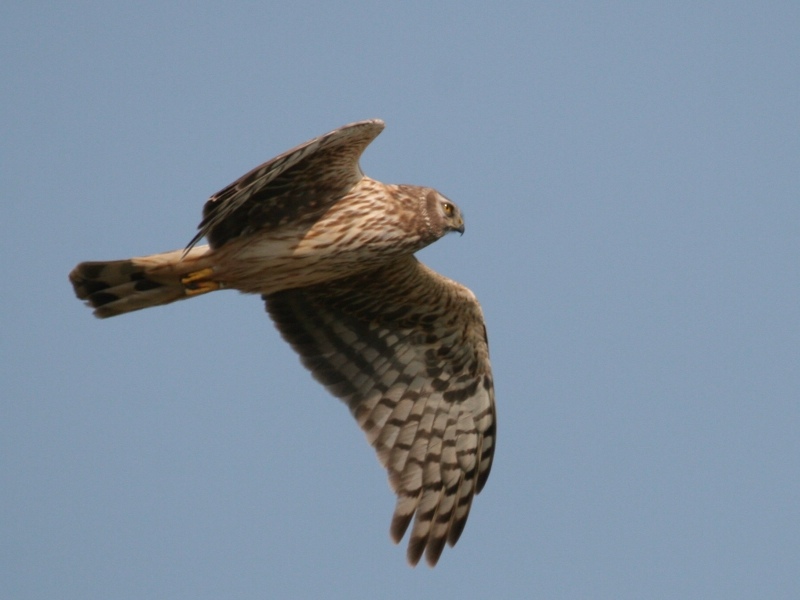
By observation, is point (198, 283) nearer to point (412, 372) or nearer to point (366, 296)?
point (366, 296)

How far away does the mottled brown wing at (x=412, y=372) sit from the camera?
Result: 8531 millimetres

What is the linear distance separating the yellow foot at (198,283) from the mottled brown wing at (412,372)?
0.93 m

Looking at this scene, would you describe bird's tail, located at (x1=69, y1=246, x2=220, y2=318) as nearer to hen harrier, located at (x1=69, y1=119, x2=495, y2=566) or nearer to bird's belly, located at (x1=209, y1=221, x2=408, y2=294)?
hen harrier, located at (x1=69, y1=119, x2=495, y2=566)

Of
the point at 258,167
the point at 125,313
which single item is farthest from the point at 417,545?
the point at 258,167

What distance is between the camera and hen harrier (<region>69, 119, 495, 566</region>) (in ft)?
25.2

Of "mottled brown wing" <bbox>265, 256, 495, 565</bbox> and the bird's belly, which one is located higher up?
the bird's belly

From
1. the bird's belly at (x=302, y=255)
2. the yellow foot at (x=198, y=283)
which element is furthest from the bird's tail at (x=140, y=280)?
the bird's belly at (x=302, y=255)

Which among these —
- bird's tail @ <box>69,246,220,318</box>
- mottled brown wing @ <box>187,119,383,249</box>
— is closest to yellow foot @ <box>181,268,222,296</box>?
bird's tail @ <box>69,246,220,318</box>

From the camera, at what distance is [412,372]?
9.02m

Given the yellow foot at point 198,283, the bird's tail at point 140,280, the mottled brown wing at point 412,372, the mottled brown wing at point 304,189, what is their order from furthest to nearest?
the mottled brown wing at point 412,372 < the yellow foot at point 198,283 < the bird's tail at point 140,280 < the mottled brown wing at point 304,189

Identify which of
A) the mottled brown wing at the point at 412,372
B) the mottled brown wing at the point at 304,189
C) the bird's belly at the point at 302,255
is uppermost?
the mottled brown wing at the point at 304,189

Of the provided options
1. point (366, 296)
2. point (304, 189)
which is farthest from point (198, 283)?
point (366, 296)

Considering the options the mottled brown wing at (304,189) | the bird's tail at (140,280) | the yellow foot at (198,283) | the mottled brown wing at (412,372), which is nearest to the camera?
the mottled brown wing at (304,189)

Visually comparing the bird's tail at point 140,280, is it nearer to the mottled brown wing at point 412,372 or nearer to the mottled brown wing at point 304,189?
the mottled brown wing at point 304,189
